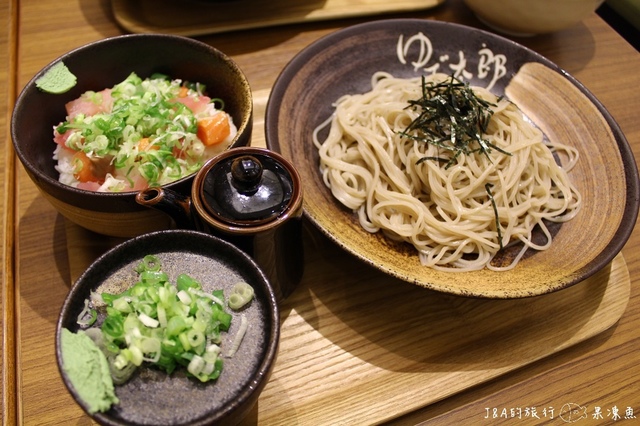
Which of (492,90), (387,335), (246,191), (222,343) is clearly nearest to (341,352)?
(387,335)

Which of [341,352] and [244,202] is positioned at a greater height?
[244,202]

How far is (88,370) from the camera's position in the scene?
987 millimetres

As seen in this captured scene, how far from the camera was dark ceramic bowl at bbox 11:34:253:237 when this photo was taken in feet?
4.36

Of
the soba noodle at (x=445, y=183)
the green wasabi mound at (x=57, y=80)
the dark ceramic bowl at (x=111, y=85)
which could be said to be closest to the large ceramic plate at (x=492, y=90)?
the soba noodle at (x=445, y=183)

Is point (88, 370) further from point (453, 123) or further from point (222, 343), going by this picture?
point (453, 123)

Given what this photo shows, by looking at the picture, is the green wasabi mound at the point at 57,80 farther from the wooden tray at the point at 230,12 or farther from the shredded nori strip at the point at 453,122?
the shredded nori strip at the point at 453,122

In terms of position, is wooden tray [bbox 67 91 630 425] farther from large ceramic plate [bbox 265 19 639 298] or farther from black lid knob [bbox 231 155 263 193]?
black lid knob [bbox 231 155 263 193]

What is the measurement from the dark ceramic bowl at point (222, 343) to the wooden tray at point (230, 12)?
1416 millimetres

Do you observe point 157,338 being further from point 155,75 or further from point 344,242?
point 155,75

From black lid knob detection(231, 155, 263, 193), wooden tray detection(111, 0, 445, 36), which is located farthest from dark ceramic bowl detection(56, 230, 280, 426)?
wooden tray detection(111, 0, 445, 36)

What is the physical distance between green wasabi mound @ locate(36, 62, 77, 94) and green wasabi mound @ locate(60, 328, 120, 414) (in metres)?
0.87

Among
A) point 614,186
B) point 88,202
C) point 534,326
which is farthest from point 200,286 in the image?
point 614,186

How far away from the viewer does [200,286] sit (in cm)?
116

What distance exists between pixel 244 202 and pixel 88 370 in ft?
1.62
